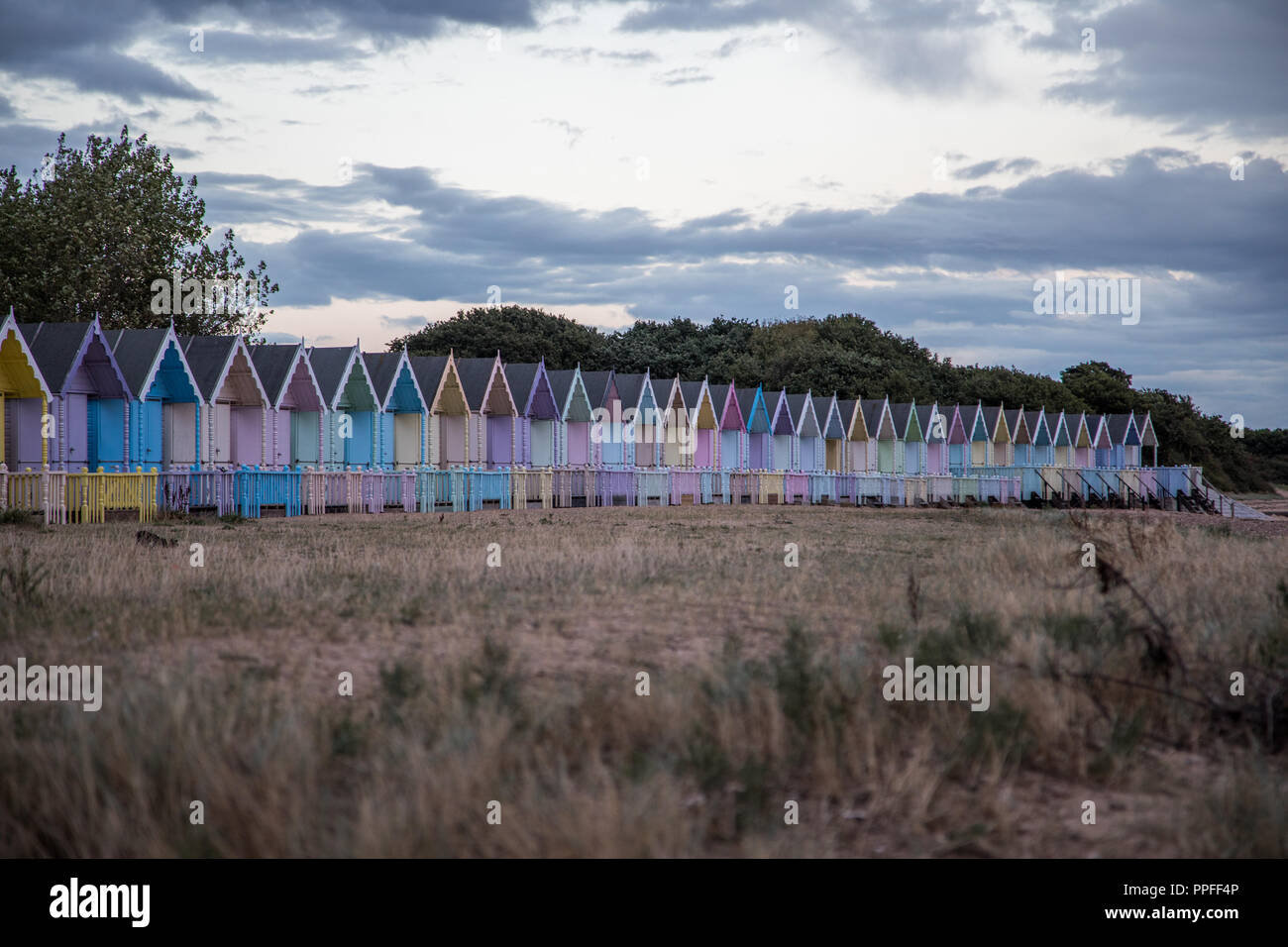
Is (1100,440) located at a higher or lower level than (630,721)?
higher

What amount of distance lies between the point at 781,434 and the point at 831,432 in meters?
2.48

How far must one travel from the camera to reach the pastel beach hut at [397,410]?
1221 inches

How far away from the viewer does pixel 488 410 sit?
34.5 meters

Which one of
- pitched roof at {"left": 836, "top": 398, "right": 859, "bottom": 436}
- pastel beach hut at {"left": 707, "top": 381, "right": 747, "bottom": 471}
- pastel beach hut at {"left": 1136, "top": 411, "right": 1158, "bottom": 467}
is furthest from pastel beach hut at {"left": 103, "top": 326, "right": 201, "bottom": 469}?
pastel beach hut at {"left": 1136, "top": 411, "right": 1158, "bottom": 467}

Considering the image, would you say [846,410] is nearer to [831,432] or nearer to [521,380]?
[831,432]

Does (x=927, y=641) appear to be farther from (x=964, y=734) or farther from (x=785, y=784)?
(x=785, y=784)

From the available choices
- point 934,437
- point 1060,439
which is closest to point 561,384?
point 934,437

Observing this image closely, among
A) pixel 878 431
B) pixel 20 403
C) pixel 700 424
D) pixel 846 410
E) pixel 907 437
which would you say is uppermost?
pixel 846 410

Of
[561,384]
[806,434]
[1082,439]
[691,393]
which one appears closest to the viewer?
[561,384]

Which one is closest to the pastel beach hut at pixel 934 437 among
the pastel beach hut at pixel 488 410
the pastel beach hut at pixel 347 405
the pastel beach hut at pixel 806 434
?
the pastel beach hut at pixel 806 434

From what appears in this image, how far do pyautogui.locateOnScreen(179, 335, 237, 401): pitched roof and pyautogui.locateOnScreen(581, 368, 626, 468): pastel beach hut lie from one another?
13000mm

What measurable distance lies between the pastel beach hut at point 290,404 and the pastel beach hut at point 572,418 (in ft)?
28.6
